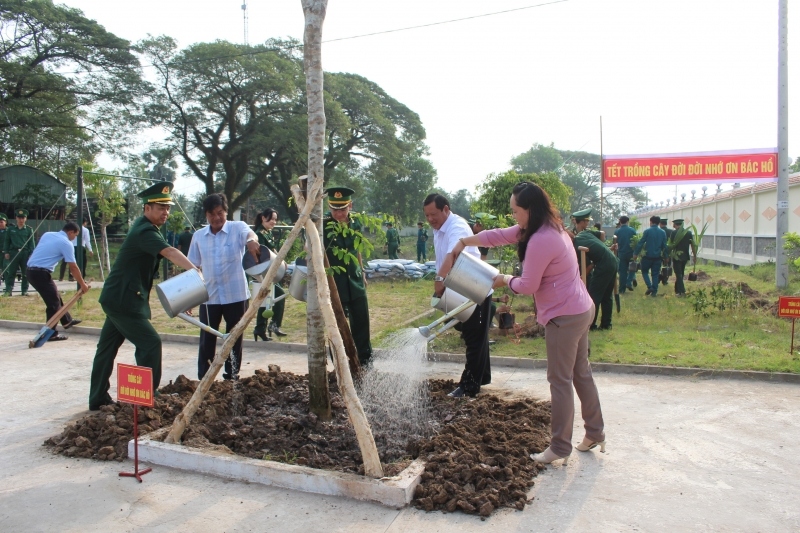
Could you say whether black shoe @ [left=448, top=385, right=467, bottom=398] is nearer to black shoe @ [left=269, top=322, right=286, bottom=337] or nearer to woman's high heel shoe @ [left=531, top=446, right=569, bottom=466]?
woman's high heel shoe @ [left=531, top=446, right=569, bottom=466]

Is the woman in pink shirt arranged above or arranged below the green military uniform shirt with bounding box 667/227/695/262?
below

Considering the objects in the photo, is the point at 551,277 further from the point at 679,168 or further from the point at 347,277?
the point at 679,168

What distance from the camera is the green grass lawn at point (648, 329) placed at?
7.21 m

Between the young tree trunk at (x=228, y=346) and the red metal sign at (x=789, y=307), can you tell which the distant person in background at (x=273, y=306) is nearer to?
the young tree trunk at (x=228, y=346)

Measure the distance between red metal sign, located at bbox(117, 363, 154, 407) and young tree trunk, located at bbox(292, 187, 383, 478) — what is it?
1132 millimetres

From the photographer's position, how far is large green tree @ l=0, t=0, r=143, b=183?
26.2 meters

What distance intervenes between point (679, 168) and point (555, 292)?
18.2 m

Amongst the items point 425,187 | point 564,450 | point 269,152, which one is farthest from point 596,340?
point 425,187

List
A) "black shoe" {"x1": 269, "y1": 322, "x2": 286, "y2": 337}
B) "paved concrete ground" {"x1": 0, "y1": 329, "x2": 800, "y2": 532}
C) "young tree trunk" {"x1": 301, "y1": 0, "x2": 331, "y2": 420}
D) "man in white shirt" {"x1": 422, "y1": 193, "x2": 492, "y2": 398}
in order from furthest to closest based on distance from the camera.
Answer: "black shoe" {"x1": 269, "y1": 322, "x2": 286, "y2": 337}, "man in white shirt" {"x1": 422, "y1": 193, "x2": 492, "y2": 398}, "young tree trunk" {"x1": 301, "y1": 0, "x2": 331, "y2": 420}, "paved concrete ground" {"x1": 0, "y1": 329, "x2": 800, "y2": 532}

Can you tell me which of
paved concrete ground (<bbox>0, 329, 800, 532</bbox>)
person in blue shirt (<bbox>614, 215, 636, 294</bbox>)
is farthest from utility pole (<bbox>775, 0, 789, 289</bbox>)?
paved concrete ground (<bbox>0, 329, 800, 532</bbox>)

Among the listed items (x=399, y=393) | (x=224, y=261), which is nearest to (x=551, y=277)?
(x=399, y=393)

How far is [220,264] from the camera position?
593cm

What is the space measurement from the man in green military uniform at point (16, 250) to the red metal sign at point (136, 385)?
40.1ft

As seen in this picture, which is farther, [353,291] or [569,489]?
[353,291]
